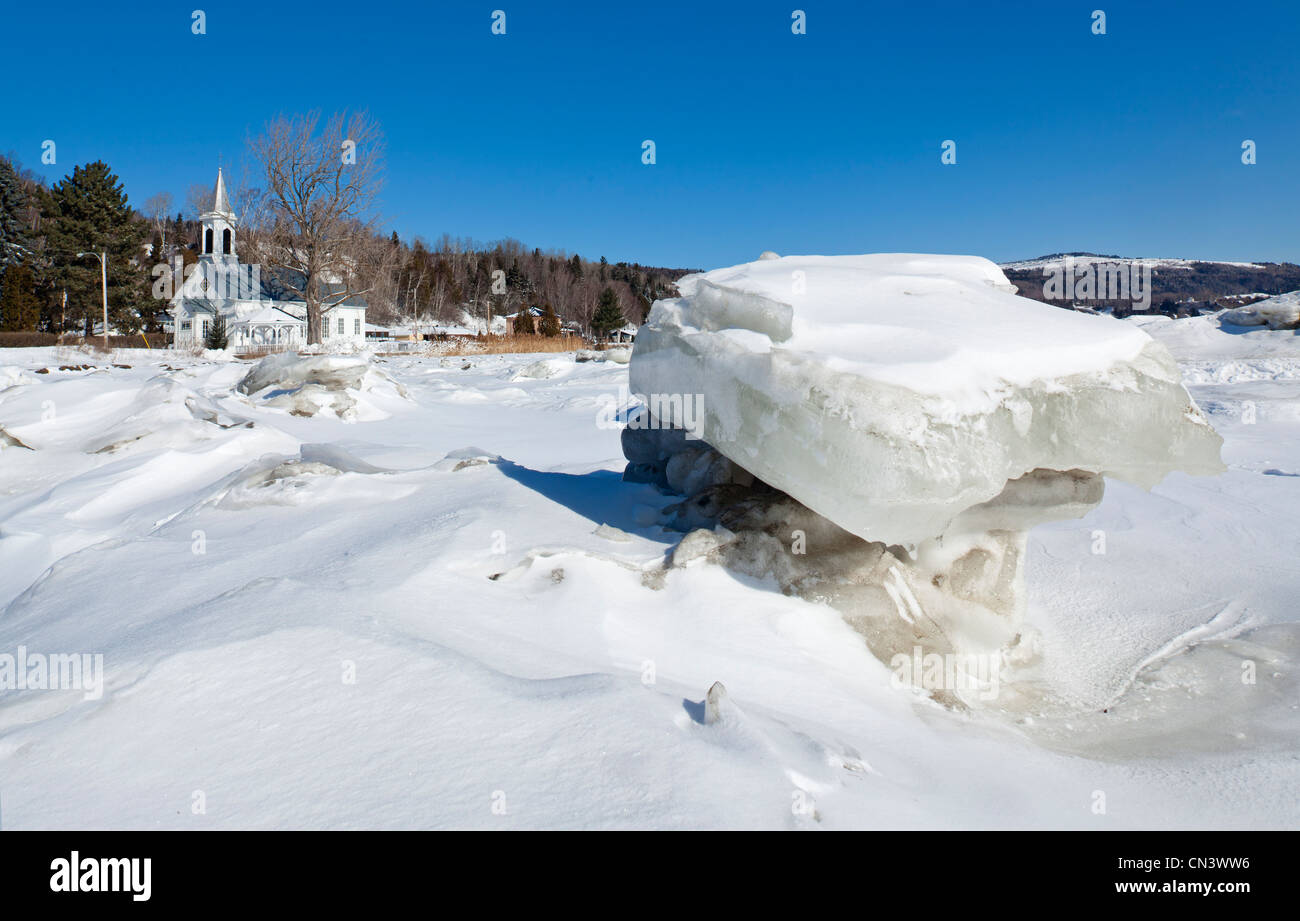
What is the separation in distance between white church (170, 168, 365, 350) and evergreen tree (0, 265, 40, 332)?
20.9ft

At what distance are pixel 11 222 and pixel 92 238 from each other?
10.6 metres

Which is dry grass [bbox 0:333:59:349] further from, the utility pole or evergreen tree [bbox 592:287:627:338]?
evergreen tree [bbox 592:287:627:338]

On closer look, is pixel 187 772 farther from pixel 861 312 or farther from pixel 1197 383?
pixel 1197 383

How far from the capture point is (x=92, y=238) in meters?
39.5

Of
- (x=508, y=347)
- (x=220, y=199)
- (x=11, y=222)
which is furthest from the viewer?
(x=220, y=199)

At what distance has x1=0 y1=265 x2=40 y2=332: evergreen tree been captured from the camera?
3912 centimetres

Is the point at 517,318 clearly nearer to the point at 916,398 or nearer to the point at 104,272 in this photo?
the point at 104,272

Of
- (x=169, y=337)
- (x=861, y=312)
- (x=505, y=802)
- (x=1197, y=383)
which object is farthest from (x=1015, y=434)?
(x=169, y=337)

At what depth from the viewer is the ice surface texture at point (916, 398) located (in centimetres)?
348

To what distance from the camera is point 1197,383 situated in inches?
555

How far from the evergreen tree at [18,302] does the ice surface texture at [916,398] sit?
46586mm

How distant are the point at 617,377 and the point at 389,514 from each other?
12.6 m
